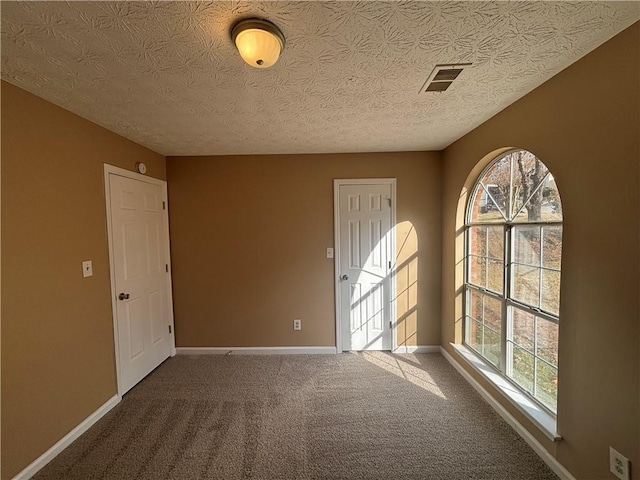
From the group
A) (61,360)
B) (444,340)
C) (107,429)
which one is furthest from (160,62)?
(444,340)

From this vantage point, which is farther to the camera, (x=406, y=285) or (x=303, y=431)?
(x=406, y=285)

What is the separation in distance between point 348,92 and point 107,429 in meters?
2.95

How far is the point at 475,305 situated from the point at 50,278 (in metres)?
3.41

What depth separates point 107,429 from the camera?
6.12 ft

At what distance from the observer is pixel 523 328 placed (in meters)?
1.87

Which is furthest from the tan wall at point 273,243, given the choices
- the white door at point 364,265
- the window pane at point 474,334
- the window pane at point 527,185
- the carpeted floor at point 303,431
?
the window pane at point 527,185

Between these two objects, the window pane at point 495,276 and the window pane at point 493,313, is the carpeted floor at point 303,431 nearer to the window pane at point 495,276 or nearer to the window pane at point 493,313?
the window pane at point 493,313

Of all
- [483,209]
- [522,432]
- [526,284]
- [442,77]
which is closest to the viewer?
[442,77]

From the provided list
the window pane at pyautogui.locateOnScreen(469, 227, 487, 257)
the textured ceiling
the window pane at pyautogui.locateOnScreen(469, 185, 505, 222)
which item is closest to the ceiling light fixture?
the textured ceiling

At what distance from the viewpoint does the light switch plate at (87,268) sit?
1.89 m

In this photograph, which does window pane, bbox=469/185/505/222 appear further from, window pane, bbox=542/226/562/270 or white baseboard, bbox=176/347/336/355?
white baseboard, bbox=176/347/336/355

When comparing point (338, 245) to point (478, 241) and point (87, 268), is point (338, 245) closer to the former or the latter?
point (478, 241)

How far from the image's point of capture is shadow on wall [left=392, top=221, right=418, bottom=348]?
2900mm

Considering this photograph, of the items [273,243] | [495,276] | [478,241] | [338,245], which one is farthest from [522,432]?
[273,243]
